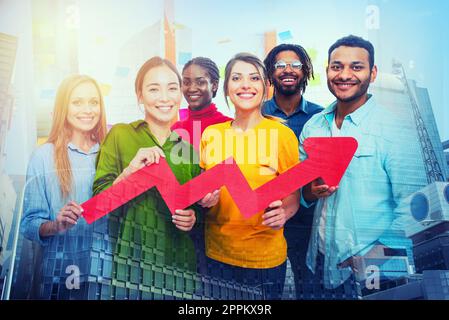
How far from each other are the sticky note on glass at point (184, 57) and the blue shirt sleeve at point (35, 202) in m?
1.21

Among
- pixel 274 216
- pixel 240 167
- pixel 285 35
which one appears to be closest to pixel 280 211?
pixel 274 216

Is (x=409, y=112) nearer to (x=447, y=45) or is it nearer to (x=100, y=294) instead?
(x=447, y=45)

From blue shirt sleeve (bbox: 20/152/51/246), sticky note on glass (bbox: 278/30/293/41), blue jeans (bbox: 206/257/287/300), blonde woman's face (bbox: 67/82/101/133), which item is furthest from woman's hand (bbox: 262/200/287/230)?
blue shirt sleeve (bbox: 20/152/51/246)

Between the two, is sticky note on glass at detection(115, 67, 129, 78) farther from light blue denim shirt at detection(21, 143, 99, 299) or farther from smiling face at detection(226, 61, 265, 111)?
smiling face at detection(226, 61, 265, 111)

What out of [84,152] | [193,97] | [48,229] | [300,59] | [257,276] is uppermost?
[300,59]

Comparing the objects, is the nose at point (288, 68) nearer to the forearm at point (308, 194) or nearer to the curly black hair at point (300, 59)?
the curly black hair at point (300, 59)

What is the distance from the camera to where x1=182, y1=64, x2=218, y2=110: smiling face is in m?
4.29

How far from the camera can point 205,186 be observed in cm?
414

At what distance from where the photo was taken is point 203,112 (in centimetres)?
429

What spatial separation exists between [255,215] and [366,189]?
800mm

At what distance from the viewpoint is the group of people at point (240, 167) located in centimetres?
411

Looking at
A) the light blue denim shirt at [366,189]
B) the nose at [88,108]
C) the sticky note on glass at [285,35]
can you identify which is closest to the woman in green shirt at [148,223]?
the nose at [88,108]

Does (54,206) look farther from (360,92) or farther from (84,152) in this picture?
(360,92)

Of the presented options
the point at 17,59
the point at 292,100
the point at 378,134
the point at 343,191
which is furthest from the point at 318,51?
the point at 17,59
